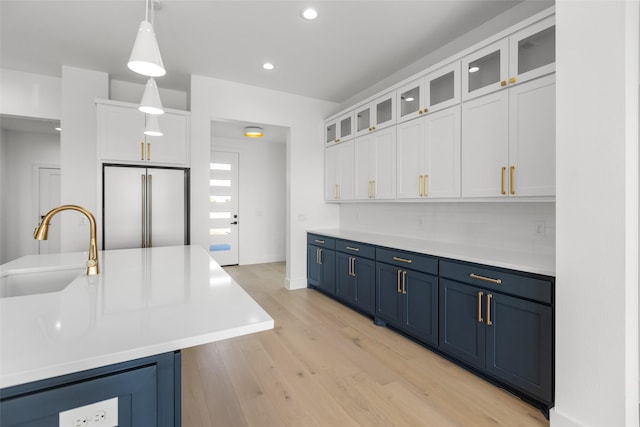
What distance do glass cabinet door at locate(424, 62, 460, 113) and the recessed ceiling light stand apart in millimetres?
1155

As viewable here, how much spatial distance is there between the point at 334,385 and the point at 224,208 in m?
4.62

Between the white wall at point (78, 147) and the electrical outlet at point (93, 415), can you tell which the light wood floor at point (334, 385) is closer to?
Answer: the electrical outlet at point (93, 415)

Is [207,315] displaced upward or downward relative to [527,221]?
downward

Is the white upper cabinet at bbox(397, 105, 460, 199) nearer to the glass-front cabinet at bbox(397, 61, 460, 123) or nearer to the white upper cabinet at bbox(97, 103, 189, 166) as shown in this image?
the glass-front cabinet at bbox(397, 61, 460, 123)

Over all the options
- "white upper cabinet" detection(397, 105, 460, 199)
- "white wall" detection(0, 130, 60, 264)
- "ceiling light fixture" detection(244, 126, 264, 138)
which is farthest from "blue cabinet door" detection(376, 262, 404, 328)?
"white wall" detection(0, 130, 60, 264)

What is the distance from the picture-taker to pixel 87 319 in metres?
1.02

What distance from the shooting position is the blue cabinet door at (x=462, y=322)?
6.99 ft

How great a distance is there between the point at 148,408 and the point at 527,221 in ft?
8.65

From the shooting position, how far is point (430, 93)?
2861 mm

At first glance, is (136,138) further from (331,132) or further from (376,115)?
(376,115)

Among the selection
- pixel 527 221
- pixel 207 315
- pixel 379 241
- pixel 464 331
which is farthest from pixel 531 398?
pixel 207 315

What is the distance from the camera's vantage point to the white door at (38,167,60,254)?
5.37 m

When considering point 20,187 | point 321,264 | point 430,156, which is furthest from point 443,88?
point 20,187

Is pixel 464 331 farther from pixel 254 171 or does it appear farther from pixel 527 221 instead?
pixel 254 171
